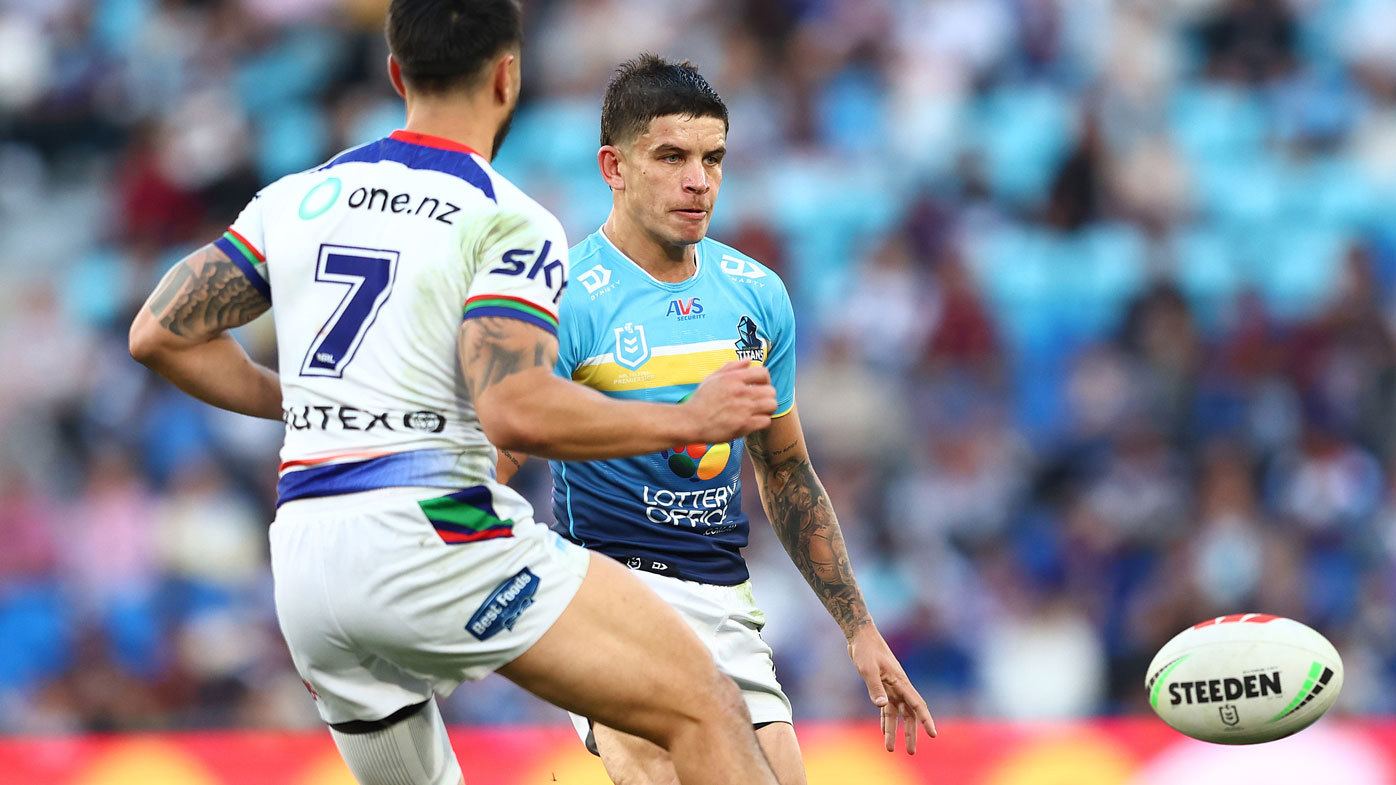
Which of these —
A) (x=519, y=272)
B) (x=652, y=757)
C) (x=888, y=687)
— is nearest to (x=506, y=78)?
(x=519, y=272)

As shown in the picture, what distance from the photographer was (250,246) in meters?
3.71

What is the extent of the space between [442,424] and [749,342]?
1.50 metres

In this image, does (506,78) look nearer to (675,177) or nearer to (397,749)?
(675,177)

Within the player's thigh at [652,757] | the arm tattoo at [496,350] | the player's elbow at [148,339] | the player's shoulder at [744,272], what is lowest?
the player's thigh at [652,757]

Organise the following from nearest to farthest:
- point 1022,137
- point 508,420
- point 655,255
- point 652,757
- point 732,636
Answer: point 508,420 → point 652,757 → point 732,636 → point 655,255 → point 1022,137

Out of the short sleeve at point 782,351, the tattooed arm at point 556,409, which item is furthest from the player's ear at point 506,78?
the short sleeve at point 782,351

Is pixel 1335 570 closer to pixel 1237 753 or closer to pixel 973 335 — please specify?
pixel 973 335

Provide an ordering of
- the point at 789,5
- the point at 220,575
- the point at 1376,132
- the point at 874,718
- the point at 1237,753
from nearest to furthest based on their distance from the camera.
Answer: the point at 1237,753 → the point at 874,718 → the point at 220,575 → the point at 1376,132 → the point at 789,5

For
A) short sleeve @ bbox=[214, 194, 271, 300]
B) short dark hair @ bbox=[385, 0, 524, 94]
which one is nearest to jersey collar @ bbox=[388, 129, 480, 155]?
short dark hair @ bbox=[385, 0, 524, 94]

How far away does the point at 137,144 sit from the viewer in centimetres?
1210

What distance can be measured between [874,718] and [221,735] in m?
3.65

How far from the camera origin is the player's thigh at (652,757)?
14.8 ft

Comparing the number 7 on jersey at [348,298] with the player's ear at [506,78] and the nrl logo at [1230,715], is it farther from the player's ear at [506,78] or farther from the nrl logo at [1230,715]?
the nrl logo at [1230,715]

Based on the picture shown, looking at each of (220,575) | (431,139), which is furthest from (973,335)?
(431,139)
